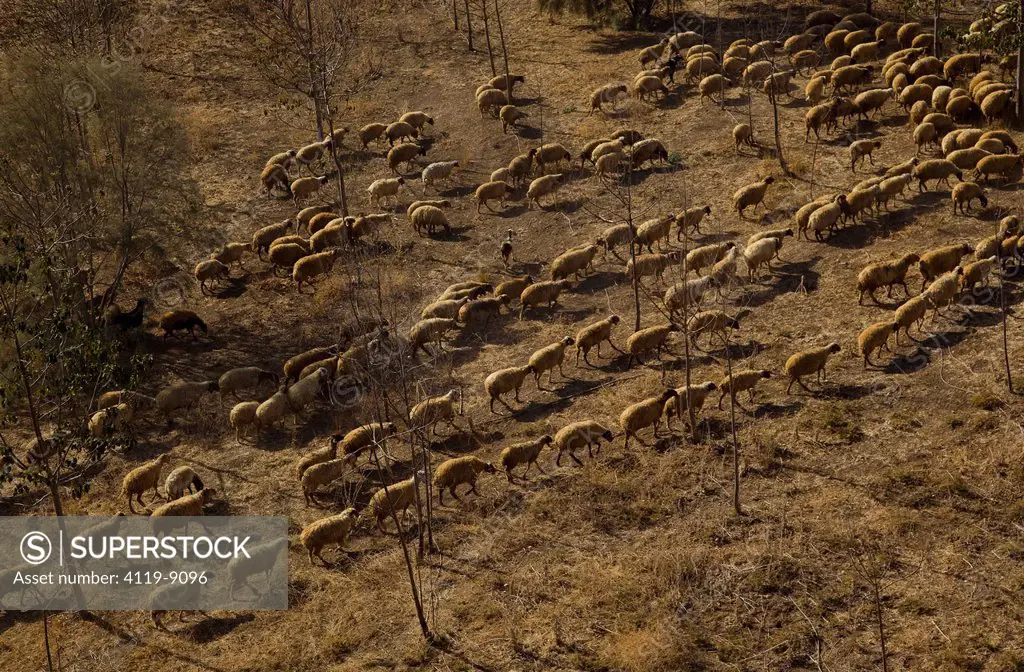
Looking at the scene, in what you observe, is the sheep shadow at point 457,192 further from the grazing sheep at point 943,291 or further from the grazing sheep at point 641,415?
the grazing sheep at point 943,291

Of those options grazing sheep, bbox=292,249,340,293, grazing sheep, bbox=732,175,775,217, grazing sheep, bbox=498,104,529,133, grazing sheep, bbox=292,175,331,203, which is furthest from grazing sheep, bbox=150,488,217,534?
grazing sheep, bbox=498,104,529,133

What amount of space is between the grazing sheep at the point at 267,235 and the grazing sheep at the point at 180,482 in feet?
37.7

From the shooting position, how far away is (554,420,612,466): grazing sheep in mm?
18469

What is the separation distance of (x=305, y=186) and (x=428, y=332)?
11126 mm

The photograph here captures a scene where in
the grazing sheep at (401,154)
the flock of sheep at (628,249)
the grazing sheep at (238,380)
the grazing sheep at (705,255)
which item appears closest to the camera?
the flock of sheep at (628,249)

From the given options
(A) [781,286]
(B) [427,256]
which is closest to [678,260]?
(A) [781,286]

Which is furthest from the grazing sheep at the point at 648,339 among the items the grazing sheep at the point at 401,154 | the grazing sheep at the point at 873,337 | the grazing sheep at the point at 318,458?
the grazing sheep at the point at 401,154

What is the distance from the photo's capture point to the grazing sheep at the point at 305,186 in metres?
32.8

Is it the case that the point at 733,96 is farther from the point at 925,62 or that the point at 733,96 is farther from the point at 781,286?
the point at 781,286

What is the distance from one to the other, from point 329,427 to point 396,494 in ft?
15.7

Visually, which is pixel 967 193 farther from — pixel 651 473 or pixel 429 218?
pixel 429 218

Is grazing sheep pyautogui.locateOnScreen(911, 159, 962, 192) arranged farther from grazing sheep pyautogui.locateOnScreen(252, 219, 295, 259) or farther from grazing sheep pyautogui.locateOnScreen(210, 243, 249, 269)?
grazing sheep pyautogui.locateOnScreen(210, 243, 249, 269)

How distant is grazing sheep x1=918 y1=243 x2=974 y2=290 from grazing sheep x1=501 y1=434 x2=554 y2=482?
918 centimetres

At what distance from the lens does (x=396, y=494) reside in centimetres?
Result: 1755
